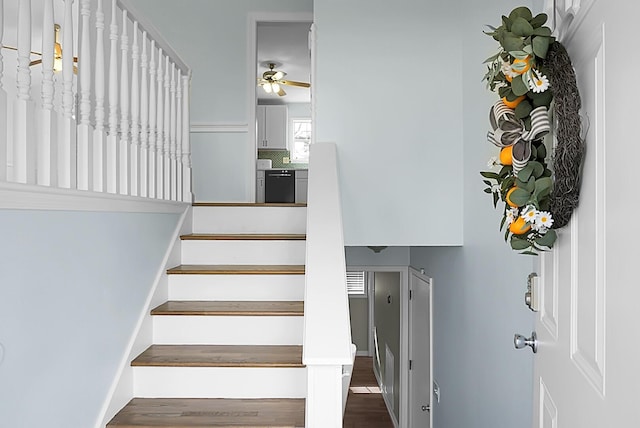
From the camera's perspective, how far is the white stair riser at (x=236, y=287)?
2873mm

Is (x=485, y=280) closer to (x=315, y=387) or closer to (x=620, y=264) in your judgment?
(x=315, y=387)

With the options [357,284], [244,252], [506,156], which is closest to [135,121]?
[244,252]

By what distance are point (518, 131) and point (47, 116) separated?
4.34 ft

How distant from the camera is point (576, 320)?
1.18 meters

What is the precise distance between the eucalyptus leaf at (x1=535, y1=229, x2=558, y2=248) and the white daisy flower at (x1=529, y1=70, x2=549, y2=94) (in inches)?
12.7

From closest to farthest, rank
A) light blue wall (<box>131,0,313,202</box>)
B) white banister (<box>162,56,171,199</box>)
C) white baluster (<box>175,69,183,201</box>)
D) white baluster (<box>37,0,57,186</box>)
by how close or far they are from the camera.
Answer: white baluster (<box>37,0,57,186</box>) < white banister (<box>162,56,171,199</box>) < white baluster (<box>175,69,183,201</box>) < light blue wall (<box>131,0,313,202</box>)

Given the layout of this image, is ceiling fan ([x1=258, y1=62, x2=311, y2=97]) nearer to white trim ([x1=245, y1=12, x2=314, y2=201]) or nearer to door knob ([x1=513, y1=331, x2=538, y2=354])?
white trim ([x1=245, y1=12, x2=314, y2=201])

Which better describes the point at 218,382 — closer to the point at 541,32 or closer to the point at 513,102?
the point at 513,102

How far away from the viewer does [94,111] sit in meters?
2.31

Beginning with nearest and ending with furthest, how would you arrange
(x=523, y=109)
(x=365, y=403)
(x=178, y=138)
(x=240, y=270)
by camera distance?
(x=523, y=109) < (x=240, y=270) < (x=178, y=138) < (x=365, y=403)

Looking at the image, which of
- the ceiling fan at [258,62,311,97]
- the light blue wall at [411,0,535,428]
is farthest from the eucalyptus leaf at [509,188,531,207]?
the ceiling fan at [258,62,311,97]

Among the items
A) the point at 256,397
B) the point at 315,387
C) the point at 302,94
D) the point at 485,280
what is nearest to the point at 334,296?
the point at 315,387

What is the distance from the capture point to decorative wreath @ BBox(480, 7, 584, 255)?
1126 mm

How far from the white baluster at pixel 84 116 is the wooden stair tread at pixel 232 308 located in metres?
0.88
